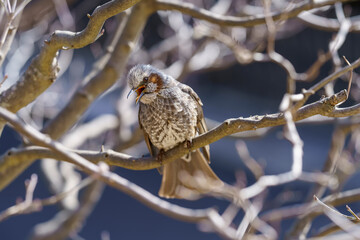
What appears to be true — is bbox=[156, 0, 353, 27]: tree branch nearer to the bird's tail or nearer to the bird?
the bird

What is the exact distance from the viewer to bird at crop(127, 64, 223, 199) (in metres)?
3.24

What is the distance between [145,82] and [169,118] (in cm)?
32

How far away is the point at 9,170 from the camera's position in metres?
3.29

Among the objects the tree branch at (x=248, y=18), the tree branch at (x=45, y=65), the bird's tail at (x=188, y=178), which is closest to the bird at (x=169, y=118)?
the bird's tail at (x=188, y=178)

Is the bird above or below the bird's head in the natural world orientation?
below

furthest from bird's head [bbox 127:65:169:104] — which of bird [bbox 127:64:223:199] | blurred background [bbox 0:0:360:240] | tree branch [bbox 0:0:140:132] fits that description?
blurred background [bbox 0:0:360:240]


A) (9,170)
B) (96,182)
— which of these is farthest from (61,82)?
(9,170)

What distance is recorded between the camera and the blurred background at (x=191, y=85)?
5379 millimetres

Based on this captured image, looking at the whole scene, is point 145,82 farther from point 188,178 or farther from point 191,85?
point 191,85

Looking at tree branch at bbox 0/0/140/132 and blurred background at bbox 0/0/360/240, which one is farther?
blurred background at bbox 0/0/360/240

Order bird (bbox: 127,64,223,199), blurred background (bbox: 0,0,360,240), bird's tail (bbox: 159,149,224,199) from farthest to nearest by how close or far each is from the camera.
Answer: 1. blurred background (bbox: 0,0,360,240)
2. bird's tail (bbox: 159,149,224,199)
3. bird (bbox: 127,64,223,199)

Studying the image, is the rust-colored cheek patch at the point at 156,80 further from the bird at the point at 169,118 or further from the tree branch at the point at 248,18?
the tree branch at the point at 248,18

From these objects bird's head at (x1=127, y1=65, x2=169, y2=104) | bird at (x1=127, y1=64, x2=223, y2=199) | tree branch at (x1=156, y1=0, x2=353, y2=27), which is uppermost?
tree branch at (x1=156, y1=0, x2=353, y2=27)

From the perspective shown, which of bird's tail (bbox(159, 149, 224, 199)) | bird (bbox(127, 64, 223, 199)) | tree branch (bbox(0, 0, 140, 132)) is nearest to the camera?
tree branch (bbox(0, 0, 140, 132))
